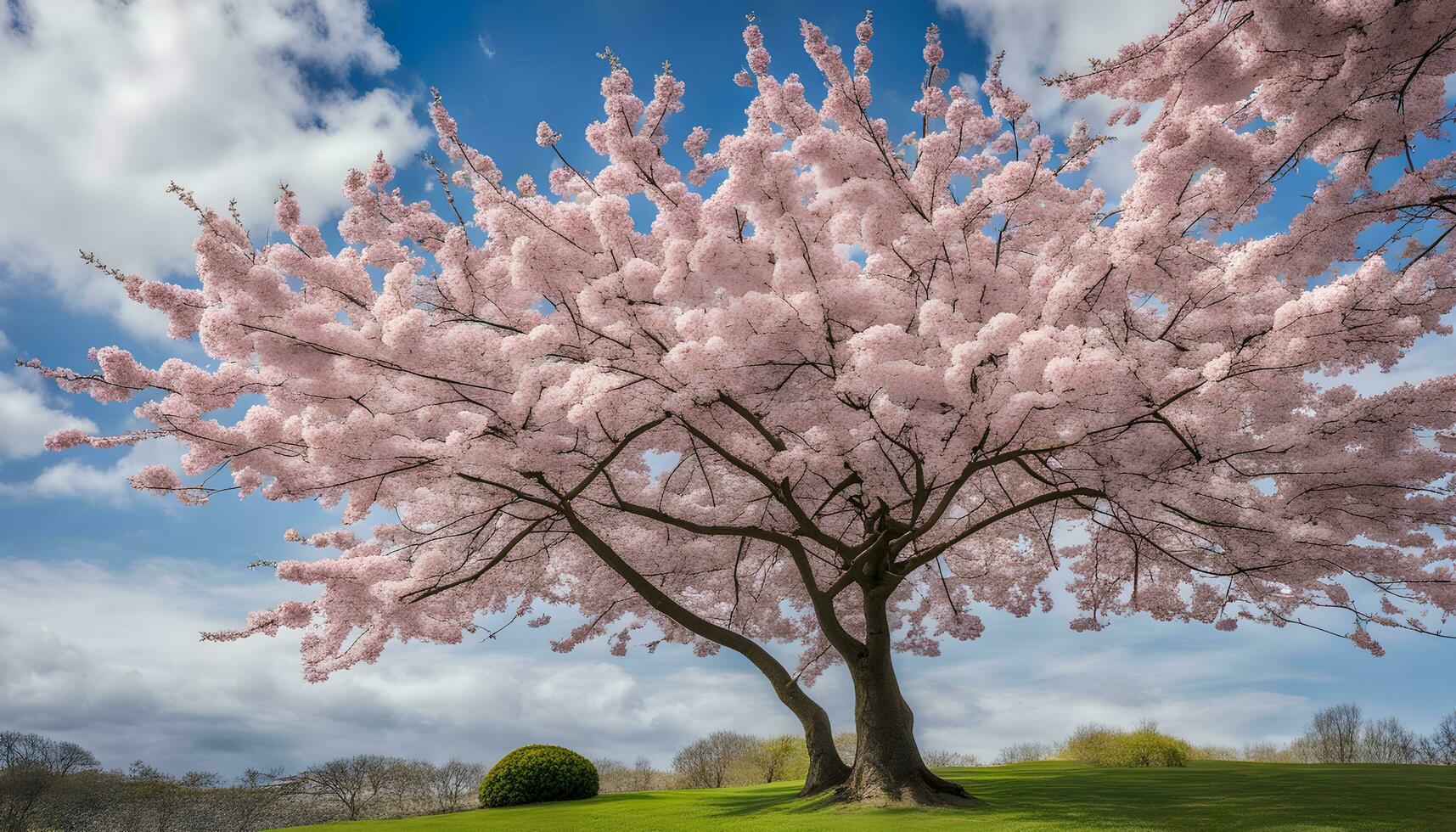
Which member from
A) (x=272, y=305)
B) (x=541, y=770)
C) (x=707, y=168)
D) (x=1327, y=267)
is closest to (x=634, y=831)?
(x=541, y=770)

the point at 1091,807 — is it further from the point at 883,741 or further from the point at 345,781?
the point at 345,781

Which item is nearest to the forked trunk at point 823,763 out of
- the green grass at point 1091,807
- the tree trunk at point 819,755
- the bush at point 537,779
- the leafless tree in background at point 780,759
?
the tree trunk at point 819,755

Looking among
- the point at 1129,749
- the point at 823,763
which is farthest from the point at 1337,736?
the point at 823,763

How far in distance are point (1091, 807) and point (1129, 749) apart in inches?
346

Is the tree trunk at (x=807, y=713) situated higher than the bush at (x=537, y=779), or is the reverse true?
the tree trunk at (x=807, y=713)

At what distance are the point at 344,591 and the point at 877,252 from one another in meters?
6.62

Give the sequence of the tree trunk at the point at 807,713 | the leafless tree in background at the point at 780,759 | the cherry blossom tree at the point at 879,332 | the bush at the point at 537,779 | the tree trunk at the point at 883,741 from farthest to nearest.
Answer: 1. the leafless tree in background at the point at 780,759
2. the bush at the point at 537,779
3. the tree trunk at the point at 807,713
4. the tree trunk at the point at 883,741
5. the cherry blossom tree at the point at 879,332

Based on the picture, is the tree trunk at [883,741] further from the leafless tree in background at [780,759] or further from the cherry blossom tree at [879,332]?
the leafless tree in background at [780,759]

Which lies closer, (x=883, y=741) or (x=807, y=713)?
(x=883, y=741)

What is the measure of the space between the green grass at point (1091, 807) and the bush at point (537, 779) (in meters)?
0.61

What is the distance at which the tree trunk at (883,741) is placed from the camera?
9.55 metres

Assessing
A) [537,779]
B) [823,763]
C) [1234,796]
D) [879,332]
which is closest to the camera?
[879,332]

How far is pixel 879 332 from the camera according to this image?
20.6 ft

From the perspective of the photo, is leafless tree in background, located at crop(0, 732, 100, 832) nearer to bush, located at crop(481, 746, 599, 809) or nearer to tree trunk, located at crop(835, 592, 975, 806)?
bush, located at crop(481, 746, 599, 809)
